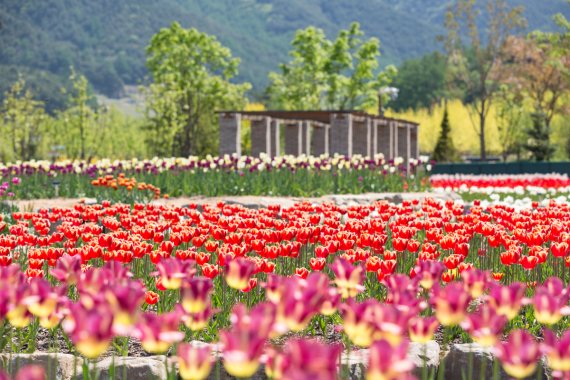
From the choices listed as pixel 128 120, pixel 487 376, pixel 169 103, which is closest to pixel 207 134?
pixel 169 103

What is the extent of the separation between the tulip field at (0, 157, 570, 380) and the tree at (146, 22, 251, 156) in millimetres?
23268

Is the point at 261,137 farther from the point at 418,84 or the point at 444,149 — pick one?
the point at 418,84

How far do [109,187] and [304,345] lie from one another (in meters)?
12.5

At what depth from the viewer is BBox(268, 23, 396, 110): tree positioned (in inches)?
1729

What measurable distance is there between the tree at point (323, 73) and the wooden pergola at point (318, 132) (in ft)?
40.3

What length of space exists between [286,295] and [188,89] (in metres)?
36.2

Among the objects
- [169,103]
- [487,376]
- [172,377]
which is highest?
[169,103]

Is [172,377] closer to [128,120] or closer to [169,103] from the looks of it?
[169,103]

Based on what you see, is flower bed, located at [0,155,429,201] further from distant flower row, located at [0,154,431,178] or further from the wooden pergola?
the wooden pergola

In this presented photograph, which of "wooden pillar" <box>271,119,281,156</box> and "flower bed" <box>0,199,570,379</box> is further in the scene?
"wooden pillar" <box>271,119,281,156</box>

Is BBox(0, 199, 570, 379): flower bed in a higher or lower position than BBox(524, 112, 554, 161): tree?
lower

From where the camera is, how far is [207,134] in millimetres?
37000

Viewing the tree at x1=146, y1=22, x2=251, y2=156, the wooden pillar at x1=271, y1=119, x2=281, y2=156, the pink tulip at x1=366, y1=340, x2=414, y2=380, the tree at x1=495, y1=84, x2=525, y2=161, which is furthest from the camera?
the tree at x1=495, y1=84, x2=525, y2=161

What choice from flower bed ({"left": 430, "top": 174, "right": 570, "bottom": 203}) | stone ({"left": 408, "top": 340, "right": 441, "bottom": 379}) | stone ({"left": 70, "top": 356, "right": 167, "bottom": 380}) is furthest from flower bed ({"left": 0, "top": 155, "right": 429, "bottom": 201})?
stone ({"left": 408, "top": 340, "right": 441, "bottom": 379})
